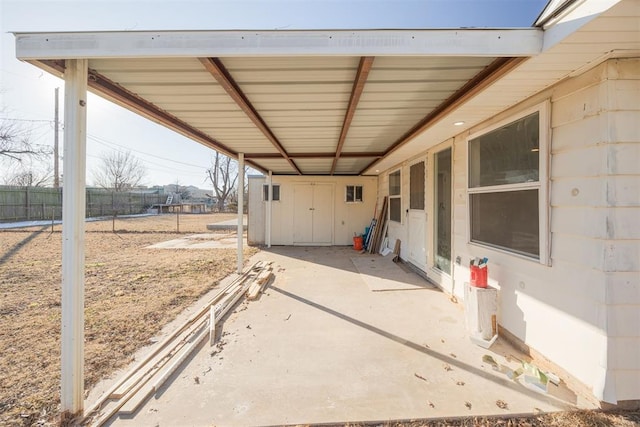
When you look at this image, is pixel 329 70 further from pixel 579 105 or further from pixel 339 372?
pixel 339 372

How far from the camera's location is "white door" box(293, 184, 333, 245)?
830 cm

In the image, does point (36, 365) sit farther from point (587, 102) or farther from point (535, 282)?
point (587, 102)

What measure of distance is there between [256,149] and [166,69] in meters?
2.86

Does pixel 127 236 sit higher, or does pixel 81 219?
pixel 81 219

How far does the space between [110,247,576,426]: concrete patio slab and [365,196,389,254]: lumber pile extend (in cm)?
375

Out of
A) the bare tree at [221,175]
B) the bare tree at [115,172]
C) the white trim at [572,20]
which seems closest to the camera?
the white trim at [572,20]

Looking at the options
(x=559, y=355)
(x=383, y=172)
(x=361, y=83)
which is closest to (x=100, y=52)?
(x=361, y=83)

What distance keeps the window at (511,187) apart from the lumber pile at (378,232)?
412 centimetres

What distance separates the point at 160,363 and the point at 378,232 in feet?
19.7

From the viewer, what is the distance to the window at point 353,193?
838 cm

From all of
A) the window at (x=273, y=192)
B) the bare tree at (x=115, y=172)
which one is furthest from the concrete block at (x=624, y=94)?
the bare tree at (x=115, y=172)

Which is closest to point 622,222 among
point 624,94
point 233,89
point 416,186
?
point 624,94

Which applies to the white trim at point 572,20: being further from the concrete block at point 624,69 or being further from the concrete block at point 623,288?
the concrete block at point 623,288

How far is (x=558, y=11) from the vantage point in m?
1.42
